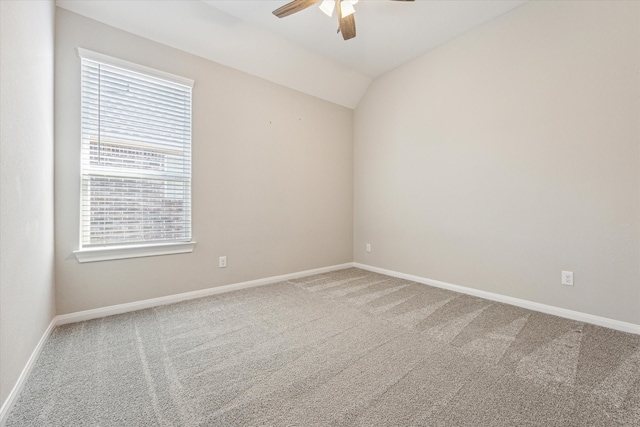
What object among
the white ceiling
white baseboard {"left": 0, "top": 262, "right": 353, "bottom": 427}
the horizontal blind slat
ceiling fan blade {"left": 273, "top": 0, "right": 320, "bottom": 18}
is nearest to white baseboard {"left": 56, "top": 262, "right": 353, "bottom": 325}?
white baseboard {"left": 0, "top": 262, "right": 353, "bottom": 427}

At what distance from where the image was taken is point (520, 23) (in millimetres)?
2658

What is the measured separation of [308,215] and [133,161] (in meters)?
2.12

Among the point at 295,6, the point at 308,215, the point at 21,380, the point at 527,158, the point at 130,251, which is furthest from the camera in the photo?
the point at 308,215

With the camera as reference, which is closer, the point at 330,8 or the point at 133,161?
the point at 330,8

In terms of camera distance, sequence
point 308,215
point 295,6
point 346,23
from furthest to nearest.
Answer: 1. point 308,215
2. point 346,23
3. point 295,6

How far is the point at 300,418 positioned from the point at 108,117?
109 inches

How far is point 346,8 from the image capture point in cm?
222

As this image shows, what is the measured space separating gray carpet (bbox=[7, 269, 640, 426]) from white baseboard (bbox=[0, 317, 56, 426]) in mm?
29

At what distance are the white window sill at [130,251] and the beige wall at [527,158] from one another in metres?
2.66

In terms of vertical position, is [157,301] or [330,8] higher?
[330,8]

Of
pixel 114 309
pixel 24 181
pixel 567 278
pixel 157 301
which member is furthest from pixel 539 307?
pixel 24 181

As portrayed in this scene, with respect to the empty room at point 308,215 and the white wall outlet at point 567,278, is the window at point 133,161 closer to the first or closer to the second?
the empty room at point 308,215

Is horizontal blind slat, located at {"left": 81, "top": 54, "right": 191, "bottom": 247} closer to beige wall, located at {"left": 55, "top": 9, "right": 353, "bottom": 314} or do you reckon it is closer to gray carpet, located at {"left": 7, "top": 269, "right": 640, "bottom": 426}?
beige wall, located at {"left": 55, "top": 9, "right": 353, "bottom": 314}

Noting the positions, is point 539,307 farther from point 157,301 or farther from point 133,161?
point 133,161
